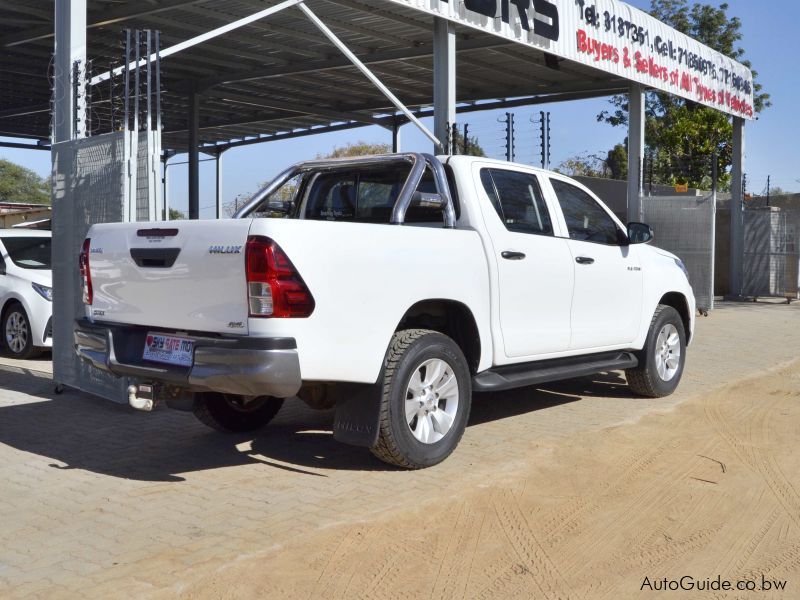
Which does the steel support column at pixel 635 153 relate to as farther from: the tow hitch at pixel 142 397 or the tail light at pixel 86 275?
the tow hitch at pixel 142 397

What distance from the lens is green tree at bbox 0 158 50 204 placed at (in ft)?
214

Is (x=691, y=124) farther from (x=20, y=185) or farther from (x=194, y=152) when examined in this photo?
(x=20, y=185)

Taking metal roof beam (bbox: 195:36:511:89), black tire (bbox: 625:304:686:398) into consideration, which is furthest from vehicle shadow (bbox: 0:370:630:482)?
metal roof beam (bbox: 195:36:511:89)

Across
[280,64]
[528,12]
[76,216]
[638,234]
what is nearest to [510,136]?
[528,12]

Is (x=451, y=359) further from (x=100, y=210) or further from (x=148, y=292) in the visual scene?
(x=100, y=210)

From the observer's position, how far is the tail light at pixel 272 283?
490 cm

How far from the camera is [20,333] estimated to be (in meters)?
10.9

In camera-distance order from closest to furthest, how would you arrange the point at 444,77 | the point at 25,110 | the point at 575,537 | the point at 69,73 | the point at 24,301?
the point at 575,537, the point at 69,73, the point at 24,301, the point at 444,77, the point at 25,110

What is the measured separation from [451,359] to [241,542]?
6.53 ft

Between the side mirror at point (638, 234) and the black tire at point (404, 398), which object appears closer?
the black tire at point (404, 398)

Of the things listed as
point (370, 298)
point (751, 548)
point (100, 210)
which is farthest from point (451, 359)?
point (100, 210)

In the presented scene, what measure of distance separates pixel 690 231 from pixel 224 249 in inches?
574

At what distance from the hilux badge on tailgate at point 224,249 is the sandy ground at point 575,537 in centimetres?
157

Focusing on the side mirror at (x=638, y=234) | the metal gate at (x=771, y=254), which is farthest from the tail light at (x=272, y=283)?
the metal gate at (x=771, y=254)
